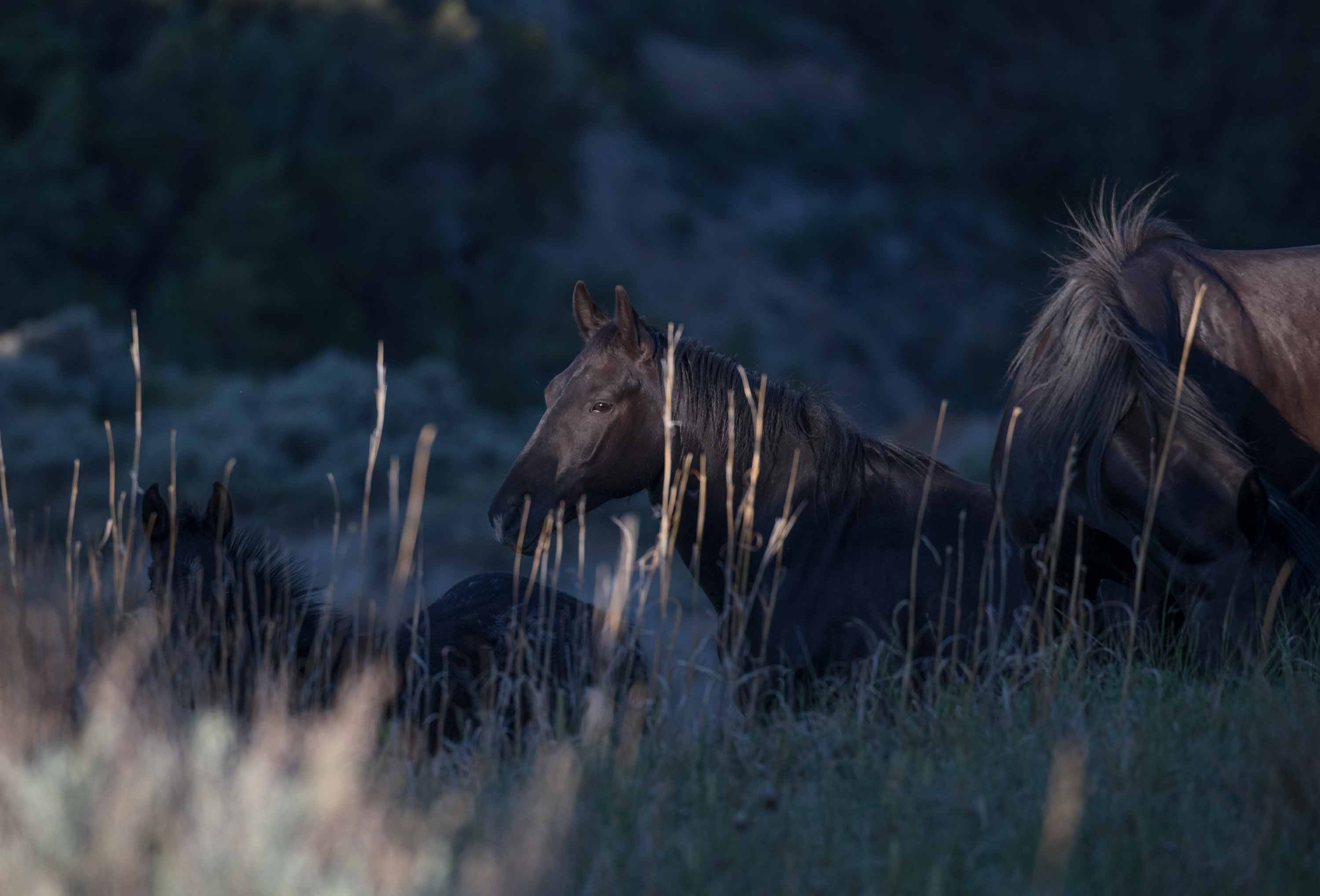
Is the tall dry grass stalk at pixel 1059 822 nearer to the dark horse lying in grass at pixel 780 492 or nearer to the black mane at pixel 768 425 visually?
the dark horse lying in grass at pixel 780 492

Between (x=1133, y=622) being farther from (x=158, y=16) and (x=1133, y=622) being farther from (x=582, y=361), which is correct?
(x=158, y=16)

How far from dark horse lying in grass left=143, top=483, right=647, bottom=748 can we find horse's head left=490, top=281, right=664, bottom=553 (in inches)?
14.3

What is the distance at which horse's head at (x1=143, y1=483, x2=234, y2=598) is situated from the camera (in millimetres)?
4926

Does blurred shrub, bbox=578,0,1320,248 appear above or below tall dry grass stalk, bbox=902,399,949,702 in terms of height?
above

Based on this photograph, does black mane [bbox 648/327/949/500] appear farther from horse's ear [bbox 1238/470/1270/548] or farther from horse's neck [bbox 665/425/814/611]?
horse's ear [bbox 1238/470/1270/548]

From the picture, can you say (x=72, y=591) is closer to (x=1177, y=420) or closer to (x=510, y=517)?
(x=510, y=517)

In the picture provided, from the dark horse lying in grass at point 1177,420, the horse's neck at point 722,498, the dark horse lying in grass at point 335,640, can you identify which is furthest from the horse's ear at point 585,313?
the dark horse lying in grass at point 1177,420

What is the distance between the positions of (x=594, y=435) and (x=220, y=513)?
55.3 inches

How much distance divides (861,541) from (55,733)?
2.88 metres

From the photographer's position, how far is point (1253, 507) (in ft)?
13.2

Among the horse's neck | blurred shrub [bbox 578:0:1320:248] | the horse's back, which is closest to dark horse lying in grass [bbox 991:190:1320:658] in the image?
the horse's back

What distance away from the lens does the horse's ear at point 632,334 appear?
17.4ft

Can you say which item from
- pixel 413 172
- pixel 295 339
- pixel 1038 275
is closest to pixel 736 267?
pixel 1038 275

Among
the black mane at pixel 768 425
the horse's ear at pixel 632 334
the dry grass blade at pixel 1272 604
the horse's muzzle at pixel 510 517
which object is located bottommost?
the horse's muzzle at pixel 510 517
